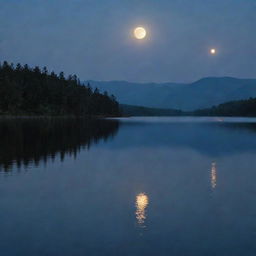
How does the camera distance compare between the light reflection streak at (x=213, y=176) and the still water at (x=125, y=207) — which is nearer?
the still water at (x=125, y=207)

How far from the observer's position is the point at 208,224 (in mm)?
18188

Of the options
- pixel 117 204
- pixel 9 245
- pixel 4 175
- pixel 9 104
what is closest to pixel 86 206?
pixel 117 204

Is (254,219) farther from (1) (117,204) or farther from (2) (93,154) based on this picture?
(2) (93,154)

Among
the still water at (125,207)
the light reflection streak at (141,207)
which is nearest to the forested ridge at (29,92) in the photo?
the still water at (125,207)

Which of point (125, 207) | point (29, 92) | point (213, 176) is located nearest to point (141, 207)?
point (125, 207)

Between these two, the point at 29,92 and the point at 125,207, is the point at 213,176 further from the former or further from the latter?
the point at 29,92

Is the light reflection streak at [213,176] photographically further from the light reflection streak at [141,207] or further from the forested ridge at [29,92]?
the forested ridge at [29,92]

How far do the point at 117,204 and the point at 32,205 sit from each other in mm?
4616

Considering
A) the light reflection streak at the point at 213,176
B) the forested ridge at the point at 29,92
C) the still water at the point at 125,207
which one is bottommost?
the light reflection streak at the point at 213,176

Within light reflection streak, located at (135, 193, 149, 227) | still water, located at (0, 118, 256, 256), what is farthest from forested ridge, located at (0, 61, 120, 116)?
light reflection streak, located at (135, 193, 149, 227)

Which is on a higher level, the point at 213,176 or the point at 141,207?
the point at 141,207

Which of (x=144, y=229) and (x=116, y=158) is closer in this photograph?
(x=144, y=229)

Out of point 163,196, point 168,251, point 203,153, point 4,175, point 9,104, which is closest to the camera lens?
point 168,251

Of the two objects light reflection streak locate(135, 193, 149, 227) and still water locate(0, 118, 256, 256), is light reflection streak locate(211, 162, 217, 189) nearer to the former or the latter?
still water locate(0, 118, 256, 256)
